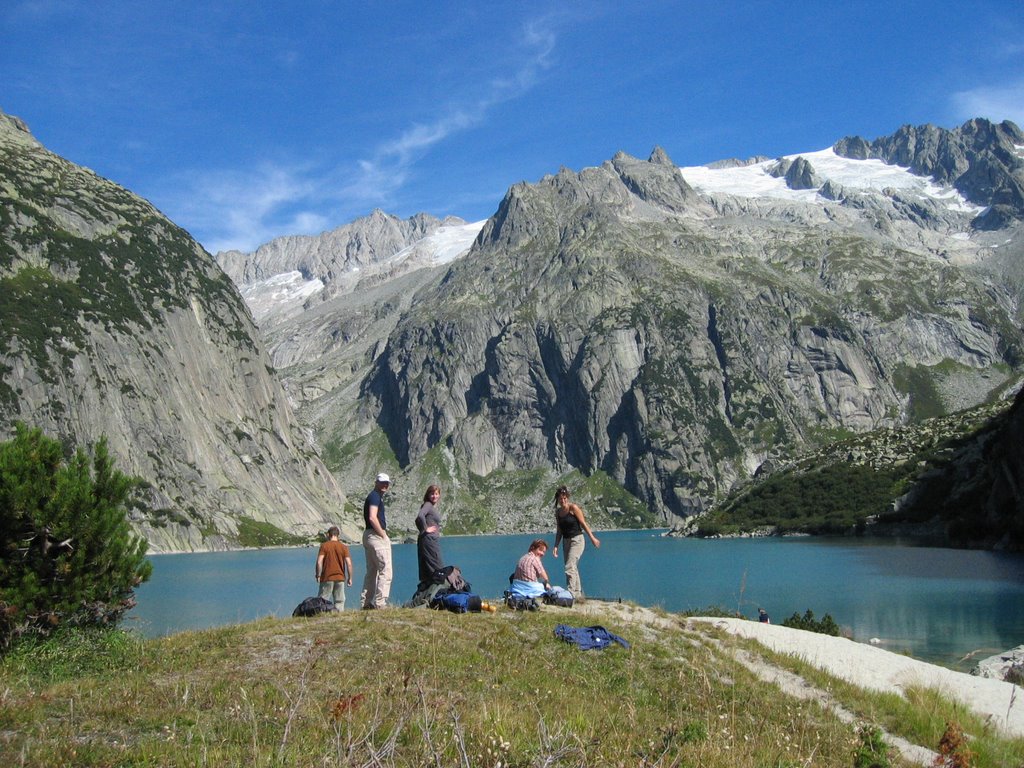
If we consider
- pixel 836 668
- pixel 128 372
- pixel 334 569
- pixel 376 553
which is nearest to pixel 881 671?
pixel 836 668

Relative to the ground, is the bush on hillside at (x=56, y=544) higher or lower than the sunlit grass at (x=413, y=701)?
higher

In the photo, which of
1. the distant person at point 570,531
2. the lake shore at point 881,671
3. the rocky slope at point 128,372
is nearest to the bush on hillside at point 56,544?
the distant person at point 570,531

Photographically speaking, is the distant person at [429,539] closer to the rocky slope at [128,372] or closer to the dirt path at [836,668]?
the dirt path at [836,668]

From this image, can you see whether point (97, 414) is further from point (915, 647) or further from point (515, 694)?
point (515, 694)

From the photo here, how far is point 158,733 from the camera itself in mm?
8945

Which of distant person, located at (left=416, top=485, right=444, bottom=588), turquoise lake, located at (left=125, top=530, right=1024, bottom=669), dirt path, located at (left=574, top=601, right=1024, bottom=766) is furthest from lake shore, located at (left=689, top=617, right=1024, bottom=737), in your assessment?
distant person, located at (left=416, top=485, right=444, bottom=588)

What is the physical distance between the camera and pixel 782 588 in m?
68.4

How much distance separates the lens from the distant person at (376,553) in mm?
19531

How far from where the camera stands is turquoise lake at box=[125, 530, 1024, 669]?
46.1m

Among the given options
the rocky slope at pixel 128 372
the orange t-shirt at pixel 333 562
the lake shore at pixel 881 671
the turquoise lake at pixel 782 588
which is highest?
the rocky slope at pixel 128 372

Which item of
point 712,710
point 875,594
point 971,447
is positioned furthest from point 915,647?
point 971,447

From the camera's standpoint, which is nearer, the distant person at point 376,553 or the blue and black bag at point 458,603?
the blue and black bag at point 458,603

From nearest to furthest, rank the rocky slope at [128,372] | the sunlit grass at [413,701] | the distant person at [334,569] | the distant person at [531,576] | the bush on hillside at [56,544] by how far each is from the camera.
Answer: the sunlit grass at [413,701] → the bush on hillside at [56,544] → the distant person at [531,576] → the distant person at [334,569] → the rocky slope at [128,372]

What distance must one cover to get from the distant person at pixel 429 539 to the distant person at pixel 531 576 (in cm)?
203
